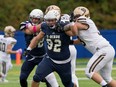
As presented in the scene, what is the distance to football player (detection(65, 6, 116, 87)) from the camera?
30.9 ft

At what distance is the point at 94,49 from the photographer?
9555 mm

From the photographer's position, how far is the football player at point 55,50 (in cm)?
912

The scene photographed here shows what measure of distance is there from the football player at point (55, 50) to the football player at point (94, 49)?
13.6 inches

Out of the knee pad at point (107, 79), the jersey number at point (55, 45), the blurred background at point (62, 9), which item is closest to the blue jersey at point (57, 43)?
the jersey number at point (55, 45)

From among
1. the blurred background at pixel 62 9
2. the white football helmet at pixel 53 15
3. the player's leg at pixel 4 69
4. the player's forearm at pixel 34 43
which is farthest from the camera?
the blurred background at pixel 62 9

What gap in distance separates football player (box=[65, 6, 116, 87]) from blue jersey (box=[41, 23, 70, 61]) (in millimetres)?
299

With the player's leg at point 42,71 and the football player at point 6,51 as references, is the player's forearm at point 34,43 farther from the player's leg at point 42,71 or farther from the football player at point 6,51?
the football player at point 6,51

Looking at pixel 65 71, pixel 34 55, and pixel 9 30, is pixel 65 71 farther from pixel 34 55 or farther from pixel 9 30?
pixel 9 30

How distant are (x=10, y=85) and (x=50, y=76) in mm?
A: 2495

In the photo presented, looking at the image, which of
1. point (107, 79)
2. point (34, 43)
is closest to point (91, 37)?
point (107, 79)

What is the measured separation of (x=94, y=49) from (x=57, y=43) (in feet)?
2.42

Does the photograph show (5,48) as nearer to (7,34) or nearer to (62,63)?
(7,34)

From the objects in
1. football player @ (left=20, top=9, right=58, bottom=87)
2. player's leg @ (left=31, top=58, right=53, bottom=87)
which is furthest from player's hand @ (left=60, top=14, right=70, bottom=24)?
football player @ (left=20, top=9, right=58, bottom=87)

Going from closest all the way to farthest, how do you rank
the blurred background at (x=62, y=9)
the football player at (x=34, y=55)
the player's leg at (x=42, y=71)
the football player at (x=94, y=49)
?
the player's leg at (x=42, y=71) < the football player at (x=94, y=49) < the football player at (x=34, y=55) < the blurred background at (x=62, y=9)
